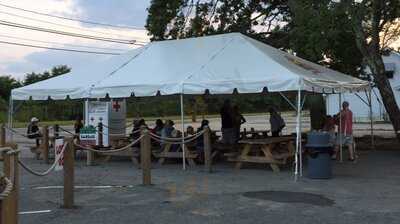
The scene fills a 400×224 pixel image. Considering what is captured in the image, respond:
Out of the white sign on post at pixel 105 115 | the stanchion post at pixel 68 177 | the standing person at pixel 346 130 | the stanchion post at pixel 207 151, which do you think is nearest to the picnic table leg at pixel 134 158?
the white sign on post at pixel 105 115

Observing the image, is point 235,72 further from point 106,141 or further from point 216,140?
point 106,141

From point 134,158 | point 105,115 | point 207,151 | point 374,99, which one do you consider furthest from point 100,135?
point 374,99

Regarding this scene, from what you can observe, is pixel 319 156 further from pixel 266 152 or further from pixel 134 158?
pixel 134 158

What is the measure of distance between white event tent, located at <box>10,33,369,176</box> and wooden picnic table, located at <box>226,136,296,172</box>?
0.78 metres

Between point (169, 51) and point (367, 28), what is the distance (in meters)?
7.82

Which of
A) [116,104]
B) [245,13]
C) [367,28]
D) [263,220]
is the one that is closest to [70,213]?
[263,220]

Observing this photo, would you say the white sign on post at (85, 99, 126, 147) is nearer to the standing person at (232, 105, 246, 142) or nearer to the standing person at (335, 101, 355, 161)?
the standing person at (232, 105, 246, 142)

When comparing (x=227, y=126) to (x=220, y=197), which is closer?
(x=220, y=197)

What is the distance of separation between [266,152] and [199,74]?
2488 millimetres

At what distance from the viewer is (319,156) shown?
1288cm

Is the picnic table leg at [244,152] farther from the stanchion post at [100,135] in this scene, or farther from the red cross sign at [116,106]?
the red cross sign at [116,106]

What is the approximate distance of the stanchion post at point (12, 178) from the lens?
6363 mm

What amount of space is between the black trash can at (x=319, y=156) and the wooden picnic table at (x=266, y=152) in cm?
134

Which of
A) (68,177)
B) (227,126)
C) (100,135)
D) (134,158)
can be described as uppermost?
(227,126)
